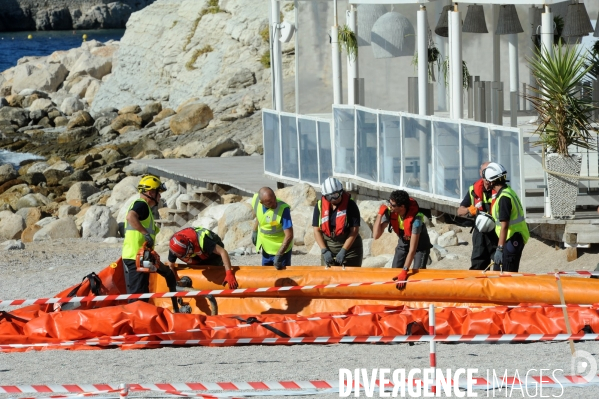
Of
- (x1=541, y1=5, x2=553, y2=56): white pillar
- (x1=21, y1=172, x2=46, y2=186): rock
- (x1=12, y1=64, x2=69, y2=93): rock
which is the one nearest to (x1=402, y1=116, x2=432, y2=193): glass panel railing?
(x1=541, y1=5, x2=553, y2=56): white pillar

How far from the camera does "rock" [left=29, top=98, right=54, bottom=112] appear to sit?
4733 centimetres

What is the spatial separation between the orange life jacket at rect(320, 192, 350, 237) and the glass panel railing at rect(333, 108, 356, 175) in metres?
5.94

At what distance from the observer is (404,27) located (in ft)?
62.0

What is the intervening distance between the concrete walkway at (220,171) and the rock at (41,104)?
69.5 ft

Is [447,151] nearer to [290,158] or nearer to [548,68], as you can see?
[548,68]

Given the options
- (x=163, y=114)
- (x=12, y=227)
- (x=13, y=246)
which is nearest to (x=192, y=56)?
(x=163, y=114)

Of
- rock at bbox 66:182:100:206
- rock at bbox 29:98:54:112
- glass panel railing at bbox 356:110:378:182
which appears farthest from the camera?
rock at bbox 29:98:54:112

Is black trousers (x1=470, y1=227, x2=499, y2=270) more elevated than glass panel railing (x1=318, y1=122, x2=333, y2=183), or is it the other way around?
glass panel railing (x1=318, y1=122, x2=333, y2=183)

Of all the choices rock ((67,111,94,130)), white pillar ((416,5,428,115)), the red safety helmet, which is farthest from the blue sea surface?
the red safety helmet

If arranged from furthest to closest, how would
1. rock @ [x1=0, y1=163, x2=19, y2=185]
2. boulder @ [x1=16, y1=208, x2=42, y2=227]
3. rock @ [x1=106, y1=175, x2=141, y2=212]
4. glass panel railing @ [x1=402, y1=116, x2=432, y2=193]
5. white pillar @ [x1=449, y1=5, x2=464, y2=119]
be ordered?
rock @ [x1=0, y1=163, x2=19, y2=185] < rock @ [x1=106, y1=175, x2=141, y2=212] < boulder @ [x1=16, y1=208, x2=42, y2=227] < glass panel railing @ [x1=402, y1=116, x2=432, y2=193] < white pillar @ [x1=449, y1=5, x2=464, y2=119]

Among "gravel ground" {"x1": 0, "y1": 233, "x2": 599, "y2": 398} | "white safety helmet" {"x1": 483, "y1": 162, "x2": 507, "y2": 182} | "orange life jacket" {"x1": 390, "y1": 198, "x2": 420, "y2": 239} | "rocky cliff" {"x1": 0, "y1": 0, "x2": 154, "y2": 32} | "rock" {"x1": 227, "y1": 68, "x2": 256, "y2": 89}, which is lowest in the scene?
"gravel ground" {"x1": 0, "y1": 233, "x2": 599, "y2": 398}

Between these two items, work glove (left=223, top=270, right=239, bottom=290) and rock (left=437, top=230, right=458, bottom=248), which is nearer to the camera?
work glove (left=223, top=270, right=239, bottom=290)

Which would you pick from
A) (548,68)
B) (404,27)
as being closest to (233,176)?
(404,27)

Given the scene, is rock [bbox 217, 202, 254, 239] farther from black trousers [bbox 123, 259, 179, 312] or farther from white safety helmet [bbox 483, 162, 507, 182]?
white safety helmet [bbox 483, 162, 507, 182]
